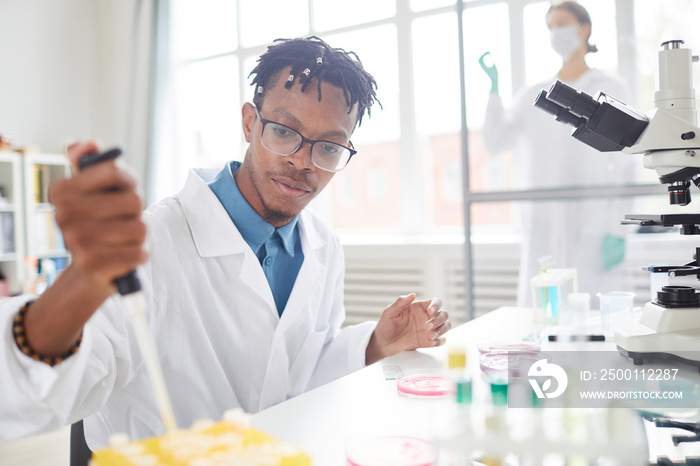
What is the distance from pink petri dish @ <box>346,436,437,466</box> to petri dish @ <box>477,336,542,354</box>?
402mm

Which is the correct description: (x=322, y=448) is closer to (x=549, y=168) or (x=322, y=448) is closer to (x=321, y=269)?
(x=321, y=269)

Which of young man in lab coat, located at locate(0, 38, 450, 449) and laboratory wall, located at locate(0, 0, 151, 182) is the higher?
laboratory wall, located at locate(0, 0, 151, 182)

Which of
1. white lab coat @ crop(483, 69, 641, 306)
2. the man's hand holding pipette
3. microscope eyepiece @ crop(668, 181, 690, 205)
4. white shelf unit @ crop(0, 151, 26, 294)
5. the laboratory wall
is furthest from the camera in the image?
the laboratory wall

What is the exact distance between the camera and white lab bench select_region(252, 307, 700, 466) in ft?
2.18

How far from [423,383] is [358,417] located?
16cm

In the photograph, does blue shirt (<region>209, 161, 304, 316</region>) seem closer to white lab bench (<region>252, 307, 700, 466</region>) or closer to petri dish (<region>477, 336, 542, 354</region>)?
white lab bench (<region>252, 307, 700, 466</region>)

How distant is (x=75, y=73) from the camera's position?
436 cm

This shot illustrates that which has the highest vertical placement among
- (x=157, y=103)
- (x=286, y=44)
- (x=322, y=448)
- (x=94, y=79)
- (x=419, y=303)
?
(x=94, y=79)

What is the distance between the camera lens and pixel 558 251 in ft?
5.48

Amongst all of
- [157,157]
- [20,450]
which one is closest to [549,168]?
[20,450]

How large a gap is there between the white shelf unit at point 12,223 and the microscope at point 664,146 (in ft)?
11.7

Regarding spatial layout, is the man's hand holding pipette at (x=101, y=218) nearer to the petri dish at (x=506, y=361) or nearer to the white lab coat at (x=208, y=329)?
the white lab coat at (x=208, y=329)

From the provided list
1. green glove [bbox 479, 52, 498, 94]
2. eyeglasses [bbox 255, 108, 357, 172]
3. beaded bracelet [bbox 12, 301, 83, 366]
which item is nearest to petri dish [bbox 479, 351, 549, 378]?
eyeglasses [bbox 255, 108, 357, 172]

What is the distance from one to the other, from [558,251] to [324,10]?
2779 mm
